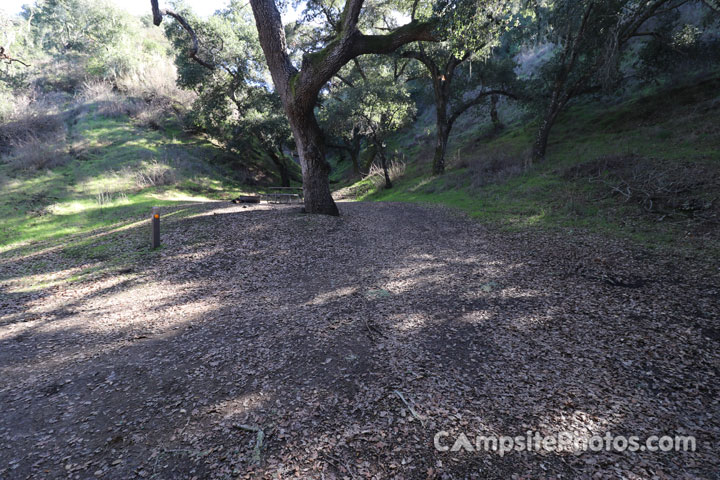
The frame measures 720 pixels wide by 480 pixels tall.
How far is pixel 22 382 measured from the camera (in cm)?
324

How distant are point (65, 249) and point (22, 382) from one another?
6.82 m

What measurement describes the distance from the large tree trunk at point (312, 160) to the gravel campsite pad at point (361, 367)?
13.6ft

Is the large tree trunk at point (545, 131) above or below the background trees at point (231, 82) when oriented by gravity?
below

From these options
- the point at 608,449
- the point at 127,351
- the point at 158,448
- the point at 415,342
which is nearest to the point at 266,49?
the point at 127,351

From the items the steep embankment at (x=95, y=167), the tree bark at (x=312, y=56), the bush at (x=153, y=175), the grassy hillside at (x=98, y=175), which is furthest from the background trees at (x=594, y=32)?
the bush at (x=153, y=175)

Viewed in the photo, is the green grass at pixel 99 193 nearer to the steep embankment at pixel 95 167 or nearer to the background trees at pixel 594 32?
the steep embankment at pixel 95 167

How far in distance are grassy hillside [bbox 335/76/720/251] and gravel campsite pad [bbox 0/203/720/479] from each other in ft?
8.11

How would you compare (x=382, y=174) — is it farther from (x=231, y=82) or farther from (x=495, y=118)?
(x=231, y=82)

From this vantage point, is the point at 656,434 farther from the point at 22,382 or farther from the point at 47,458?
the point at 22,382

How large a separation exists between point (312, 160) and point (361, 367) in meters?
7.70

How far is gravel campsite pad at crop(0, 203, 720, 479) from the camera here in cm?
229

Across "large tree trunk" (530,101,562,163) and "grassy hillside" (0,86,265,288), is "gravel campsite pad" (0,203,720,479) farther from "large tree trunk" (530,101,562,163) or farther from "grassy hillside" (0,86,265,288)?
"large tree trunk" (530,101,562,163)

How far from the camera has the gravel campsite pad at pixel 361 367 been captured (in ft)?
7.51

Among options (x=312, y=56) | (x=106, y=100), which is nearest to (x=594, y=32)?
(x=312, y=56)
